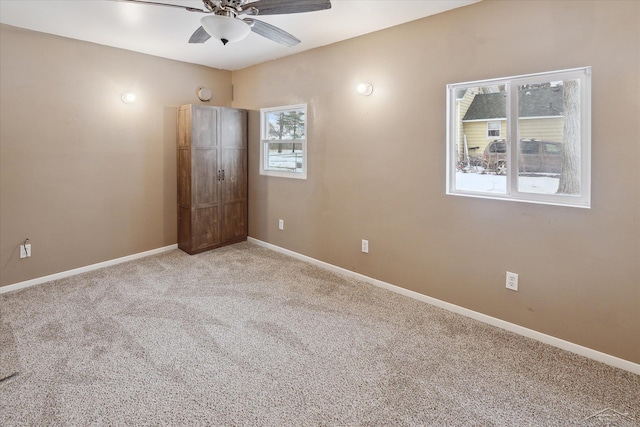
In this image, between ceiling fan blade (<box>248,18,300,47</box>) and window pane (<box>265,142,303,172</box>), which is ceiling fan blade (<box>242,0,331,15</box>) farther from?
window pane (<box>265,142,303,172</box>)

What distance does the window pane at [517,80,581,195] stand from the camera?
234cm

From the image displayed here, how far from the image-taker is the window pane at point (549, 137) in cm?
234

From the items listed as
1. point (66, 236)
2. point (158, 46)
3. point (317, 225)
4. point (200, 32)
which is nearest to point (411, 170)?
point (317, 225)

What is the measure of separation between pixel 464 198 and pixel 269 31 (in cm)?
202

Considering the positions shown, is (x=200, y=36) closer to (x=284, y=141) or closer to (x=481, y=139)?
(x=284, y=141)

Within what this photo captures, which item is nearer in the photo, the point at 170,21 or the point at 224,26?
the point at 224,26

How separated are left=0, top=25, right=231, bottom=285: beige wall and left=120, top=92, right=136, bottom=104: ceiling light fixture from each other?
0.05 meters

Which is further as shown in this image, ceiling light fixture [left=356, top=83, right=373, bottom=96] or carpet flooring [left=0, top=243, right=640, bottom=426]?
ceiling light fixture [left=356, top=83, right=373, bottom=96]

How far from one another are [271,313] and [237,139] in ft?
8.99

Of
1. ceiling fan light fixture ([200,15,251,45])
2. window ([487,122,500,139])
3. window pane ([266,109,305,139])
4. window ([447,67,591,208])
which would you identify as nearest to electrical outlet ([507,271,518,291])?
window ([447,67,591,208])

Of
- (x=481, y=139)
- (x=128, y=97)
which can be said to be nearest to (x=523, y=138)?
(x=481, y=139)

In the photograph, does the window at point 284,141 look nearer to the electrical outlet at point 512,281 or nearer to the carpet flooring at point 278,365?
the carpet flooring at point 278,365

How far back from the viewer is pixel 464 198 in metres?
2.82

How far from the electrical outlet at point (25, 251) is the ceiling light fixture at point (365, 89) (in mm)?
3675
